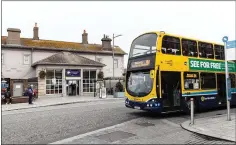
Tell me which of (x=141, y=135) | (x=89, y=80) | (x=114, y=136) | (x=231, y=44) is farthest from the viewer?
(x=89, y=80)

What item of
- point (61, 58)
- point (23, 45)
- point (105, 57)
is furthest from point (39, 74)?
point (105, 57)

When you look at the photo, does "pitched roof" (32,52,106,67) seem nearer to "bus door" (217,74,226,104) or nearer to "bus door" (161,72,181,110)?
"bus door" (217,74,226,104)

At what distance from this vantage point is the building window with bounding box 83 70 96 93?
3098cm

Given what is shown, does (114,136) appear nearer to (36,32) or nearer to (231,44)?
(231,44)

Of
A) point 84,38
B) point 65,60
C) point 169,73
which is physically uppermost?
point 84,38

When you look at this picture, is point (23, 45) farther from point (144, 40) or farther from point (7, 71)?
point (144, 40)

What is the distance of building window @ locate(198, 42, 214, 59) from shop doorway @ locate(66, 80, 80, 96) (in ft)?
63.8

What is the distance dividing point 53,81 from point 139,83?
59.7 ft

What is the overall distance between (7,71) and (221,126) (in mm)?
26708

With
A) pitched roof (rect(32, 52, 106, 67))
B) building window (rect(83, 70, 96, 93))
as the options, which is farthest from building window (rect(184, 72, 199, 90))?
building window (rect(83, 70, 96, 93))

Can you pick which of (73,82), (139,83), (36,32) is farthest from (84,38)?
(139,83)

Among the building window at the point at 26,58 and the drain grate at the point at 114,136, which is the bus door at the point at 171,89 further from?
the building window at the point at 26,58

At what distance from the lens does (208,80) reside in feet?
45.9

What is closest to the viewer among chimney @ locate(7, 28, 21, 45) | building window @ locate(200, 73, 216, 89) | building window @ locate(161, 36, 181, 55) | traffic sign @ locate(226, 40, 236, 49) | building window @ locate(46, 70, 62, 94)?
traffic sign @ locate(226, 40, 236, 49)
